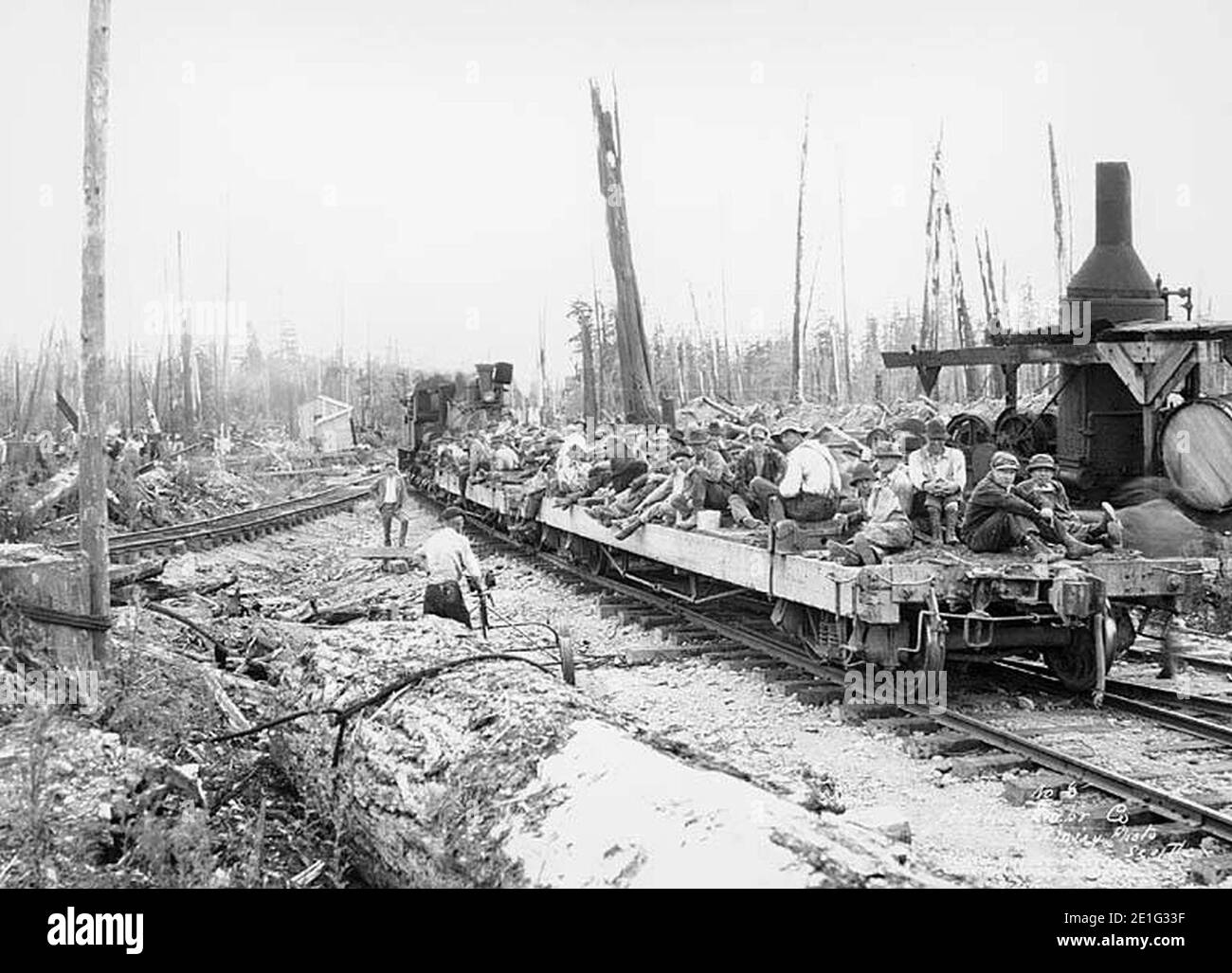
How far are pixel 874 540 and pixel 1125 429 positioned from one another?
5.45 m

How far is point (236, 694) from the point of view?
334 inches

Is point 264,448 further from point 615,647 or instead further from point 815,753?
point 815,753

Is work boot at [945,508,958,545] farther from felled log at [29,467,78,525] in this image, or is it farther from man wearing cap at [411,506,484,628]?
felled log at [29,467,78,525]

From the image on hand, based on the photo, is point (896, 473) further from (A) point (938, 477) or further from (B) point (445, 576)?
(B) point (445, 576)

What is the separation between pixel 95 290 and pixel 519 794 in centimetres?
491

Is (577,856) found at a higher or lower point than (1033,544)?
lower

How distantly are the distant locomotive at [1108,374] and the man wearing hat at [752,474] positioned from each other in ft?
7.45

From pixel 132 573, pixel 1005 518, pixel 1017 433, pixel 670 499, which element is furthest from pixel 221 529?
pixel 1005 518

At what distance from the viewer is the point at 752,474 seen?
37.4ft

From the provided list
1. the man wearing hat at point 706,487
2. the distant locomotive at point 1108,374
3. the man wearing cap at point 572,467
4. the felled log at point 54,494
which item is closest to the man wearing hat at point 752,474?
the man wearing hat at point 706,487

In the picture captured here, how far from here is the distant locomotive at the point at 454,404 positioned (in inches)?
1125

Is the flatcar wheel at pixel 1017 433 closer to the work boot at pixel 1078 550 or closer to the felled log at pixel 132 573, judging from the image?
the work boot at pixel 1078 550

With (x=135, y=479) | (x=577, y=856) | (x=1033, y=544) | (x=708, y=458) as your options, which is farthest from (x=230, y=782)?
(x=135, y=479)
